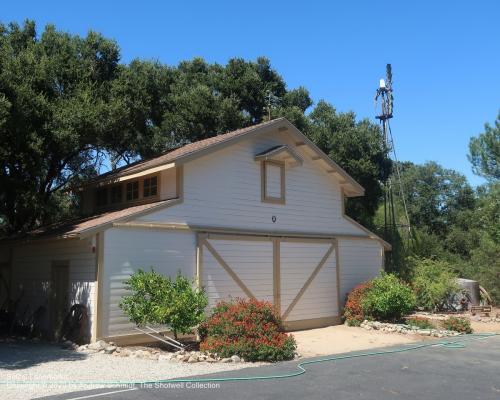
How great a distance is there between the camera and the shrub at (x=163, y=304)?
13.1 meters

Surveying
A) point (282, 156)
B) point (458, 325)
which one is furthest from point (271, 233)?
point (458, 325)

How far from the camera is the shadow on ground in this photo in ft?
38.0

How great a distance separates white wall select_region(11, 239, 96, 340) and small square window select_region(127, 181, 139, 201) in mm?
3178

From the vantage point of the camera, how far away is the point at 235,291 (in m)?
16.8

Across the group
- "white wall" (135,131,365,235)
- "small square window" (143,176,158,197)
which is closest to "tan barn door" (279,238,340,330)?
"white wall" (135,131,365,235)

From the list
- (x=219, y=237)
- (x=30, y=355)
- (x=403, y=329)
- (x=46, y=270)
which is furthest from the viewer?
(x=403, y=329)

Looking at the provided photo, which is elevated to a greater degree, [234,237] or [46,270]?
[234,237]

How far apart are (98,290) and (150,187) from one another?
4.58 metres

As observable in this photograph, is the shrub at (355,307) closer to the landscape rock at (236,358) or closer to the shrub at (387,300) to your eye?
the shrub at (387,300)

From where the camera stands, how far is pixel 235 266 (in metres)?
17.0

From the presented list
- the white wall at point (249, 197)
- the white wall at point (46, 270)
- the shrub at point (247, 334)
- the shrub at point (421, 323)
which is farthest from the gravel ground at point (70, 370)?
the shrub at point (421, 323)

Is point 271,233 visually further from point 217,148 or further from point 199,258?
point 217,148

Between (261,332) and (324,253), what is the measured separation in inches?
306

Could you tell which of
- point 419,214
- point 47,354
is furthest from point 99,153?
point 419,214
